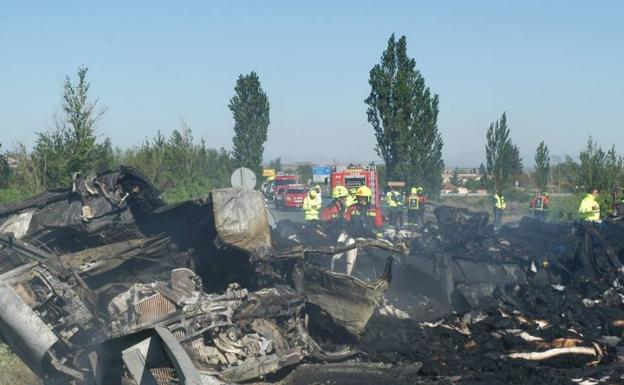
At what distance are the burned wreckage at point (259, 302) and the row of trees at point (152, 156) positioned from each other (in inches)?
67.7

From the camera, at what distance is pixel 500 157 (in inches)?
1934

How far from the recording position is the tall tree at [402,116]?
40.3m

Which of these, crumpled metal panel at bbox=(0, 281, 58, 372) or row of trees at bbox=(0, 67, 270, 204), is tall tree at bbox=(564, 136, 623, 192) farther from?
crumpled metal panel at bbox=(0, 281, 58, 372)

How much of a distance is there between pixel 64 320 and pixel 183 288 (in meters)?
1.53

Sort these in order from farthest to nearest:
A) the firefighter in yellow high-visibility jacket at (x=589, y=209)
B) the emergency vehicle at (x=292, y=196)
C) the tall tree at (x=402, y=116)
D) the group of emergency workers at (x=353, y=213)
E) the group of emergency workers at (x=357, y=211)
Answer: the emergency vehicle at (x=292, y=196), the tall tree at (x=402, y=116), the firefighter in yellow high-visibility jacket at (x=589, y=209), the group of emergency workers at (x=357, y=211), the group of emergency workers at (x=353, y=213)

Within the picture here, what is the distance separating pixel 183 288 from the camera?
9961 millimetres

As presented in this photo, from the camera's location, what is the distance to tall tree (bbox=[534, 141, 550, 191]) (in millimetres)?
53984

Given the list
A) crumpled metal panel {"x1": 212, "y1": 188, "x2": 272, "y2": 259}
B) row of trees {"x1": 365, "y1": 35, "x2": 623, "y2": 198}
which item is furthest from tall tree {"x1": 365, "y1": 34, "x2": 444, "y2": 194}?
crumpled metal panel {"x1": 212, "y1": 188, "x2": 272, "y2": 259}

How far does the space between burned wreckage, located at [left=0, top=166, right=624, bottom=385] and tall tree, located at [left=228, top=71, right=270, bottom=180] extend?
34.7 m

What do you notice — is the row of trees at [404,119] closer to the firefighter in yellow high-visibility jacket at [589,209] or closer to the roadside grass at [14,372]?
the firefighter in yellow high-visibility jacket at [589,209]

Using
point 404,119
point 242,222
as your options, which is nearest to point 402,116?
point 404,119

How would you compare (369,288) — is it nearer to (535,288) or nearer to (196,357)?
(196,357)

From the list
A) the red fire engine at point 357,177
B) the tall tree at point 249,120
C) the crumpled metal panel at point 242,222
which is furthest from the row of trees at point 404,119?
the crumpled metal panel at point 242,222

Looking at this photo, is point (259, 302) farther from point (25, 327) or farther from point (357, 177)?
point (357, 177)
